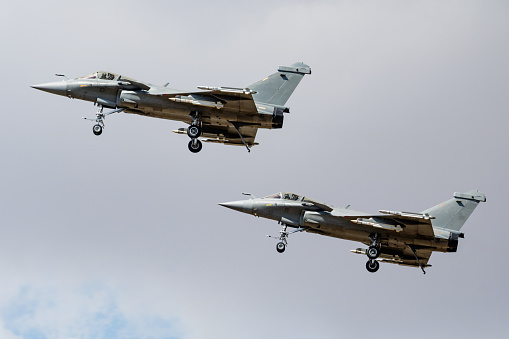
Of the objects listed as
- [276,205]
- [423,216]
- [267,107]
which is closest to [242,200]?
[276,205]

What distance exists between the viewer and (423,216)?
5147 centimetres

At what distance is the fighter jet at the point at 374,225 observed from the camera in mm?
52688

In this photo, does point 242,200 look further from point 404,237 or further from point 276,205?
point 404,237

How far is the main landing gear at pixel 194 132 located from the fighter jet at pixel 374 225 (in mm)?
3692

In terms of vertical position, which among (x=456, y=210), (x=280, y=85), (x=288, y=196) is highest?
(x=280, y=85)

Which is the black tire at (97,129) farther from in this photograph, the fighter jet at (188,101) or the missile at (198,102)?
the missile at (198,102)

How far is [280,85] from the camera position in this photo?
53344mm

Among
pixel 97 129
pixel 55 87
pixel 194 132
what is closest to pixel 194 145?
pixel 194 132

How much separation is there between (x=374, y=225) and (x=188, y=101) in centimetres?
1184

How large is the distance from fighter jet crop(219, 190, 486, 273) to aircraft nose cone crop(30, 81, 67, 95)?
1063 cm

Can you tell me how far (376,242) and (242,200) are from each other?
7.71 meters

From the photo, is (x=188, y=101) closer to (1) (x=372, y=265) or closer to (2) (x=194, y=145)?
(2) (x=194, y=145)

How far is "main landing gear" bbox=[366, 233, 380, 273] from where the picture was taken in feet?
174

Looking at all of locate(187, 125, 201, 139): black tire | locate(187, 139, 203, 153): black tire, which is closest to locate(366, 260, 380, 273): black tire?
locate(187, 139, 203, 153): black tire
